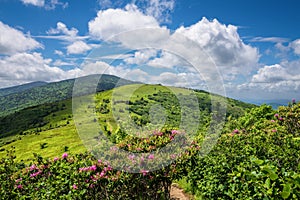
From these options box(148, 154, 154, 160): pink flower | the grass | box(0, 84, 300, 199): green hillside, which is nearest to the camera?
box(0, 84, 300, 199): green hillside

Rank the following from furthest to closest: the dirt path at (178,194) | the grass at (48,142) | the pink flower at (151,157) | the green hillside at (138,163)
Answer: the grass at (48,142) < the dirt path at (178,194) < the pink flower at (151,157) < the green hillside at (138,163)

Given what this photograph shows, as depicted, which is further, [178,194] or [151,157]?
[178,194]

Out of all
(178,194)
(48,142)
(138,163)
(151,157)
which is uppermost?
(151,157)

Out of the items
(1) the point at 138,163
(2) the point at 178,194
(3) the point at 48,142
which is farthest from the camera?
(3) the point at 48,142

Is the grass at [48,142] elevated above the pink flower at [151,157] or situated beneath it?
situated beneath

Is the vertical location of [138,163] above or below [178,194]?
above

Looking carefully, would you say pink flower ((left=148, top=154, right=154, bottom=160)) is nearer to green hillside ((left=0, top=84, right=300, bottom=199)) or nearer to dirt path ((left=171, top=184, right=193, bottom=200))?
green hillside ((left=0, top=84, right=300, bottom=199))

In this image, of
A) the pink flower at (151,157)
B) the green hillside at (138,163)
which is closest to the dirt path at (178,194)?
the green hillside at (138,163)

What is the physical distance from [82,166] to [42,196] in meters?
1.09

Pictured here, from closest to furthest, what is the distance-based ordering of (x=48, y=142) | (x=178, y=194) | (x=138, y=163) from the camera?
(x=138, y=163) < (x=178, y=194) < (x=48, y=142)

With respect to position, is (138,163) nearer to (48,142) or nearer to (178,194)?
(178,194)

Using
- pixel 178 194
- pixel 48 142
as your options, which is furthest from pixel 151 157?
pixel 48 142

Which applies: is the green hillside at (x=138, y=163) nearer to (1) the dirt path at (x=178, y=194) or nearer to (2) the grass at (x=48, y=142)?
(1) the dirt path at (x=178, y=194)

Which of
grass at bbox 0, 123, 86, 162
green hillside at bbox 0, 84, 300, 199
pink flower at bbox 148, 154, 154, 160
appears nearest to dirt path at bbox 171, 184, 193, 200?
green hillside at bbox 0, 84, 300, 199
